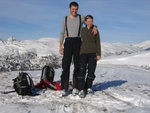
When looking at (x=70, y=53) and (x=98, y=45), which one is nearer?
(x=70, y=53)

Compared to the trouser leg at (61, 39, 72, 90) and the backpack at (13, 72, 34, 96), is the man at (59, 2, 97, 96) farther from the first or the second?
the backpack at (13, 72, 34, 96)

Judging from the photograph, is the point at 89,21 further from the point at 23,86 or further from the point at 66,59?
the point at 23,86

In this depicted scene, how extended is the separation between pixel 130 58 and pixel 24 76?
234ft

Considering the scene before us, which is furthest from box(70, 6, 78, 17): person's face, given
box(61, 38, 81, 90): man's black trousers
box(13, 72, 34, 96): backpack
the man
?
box(13, 72, 34, 96): backpack

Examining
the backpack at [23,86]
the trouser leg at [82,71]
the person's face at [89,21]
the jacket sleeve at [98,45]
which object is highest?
the person's face at [89,21]

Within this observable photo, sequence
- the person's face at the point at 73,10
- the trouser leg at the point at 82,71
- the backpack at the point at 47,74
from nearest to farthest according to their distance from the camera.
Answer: the person's face at the point at 73,10 → the trouser leg at the point at 82,71 → the backpack at the point at 47,74

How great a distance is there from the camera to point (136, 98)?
7.60 metres

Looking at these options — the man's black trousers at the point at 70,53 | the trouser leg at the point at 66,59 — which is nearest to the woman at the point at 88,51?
the man's black trousers at the point at 70,53

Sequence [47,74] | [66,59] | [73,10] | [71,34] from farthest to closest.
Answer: [47,74]
[66,59]
[71,34]
[73,10]

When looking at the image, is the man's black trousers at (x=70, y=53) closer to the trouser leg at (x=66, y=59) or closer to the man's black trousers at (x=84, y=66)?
the trouser leg at (x=66, y=59)

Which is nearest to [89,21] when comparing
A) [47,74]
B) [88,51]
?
[88,51]

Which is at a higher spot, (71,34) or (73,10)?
(73,10)

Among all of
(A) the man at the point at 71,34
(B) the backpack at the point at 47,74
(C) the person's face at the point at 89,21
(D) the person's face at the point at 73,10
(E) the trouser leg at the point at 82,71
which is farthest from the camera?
(B) the backpack at the point at 47,74

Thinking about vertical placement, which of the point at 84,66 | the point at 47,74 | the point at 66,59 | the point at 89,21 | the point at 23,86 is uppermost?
the point at 89,21
